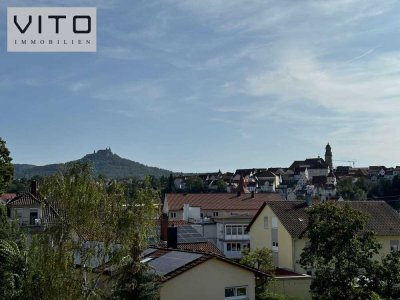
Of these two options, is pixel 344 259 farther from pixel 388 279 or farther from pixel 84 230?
pixel 84 230

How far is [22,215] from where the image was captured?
152 ft

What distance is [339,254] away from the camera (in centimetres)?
2473

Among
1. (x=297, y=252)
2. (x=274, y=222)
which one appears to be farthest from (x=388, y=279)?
(x=274, y=222)

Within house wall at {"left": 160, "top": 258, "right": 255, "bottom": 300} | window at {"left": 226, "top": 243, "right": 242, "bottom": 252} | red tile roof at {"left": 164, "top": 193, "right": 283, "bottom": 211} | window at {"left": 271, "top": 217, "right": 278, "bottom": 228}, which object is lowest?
window at {"left": 226, "top": 243, "right": 242, "bottom": 252}

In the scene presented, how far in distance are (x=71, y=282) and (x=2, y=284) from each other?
759cm

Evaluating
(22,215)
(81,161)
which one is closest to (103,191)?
(81,161)

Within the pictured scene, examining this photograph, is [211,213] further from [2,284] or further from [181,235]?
[2,284]

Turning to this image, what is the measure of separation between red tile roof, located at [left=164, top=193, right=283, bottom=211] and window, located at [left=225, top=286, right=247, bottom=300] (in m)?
57.2

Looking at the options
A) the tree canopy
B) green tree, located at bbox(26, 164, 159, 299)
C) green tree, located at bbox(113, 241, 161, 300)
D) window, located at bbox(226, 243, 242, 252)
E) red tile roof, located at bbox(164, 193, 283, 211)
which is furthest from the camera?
red tile roof, located at bbox(164, 193, 283, 211)

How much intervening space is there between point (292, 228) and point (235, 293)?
19653 millimetres

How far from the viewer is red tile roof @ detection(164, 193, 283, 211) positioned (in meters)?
82.1

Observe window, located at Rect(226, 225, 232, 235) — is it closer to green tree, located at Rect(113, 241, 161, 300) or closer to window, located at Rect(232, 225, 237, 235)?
window, located at Rect(232, 225, 237, 235)

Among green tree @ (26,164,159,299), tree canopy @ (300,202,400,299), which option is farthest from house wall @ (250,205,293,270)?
green tree @ (26,164,159,299)

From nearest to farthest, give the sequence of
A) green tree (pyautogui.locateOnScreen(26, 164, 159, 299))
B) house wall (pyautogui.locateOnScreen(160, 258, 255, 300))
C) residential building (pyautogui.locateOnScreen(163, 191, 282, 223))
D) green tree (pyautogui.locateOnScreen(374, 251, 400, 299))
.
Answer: green tree (pyautogui.locateOnScreen(26, 164, 159, 299)) < house wall (pyautogui.locateOnScreen(160, 258, 255, 300)) < green tree (pyautogui.locateOnScreen(374, 251, 400, 299)) < residential building (pyautogui.locateOnScreen(163, 191, 282, 223))
